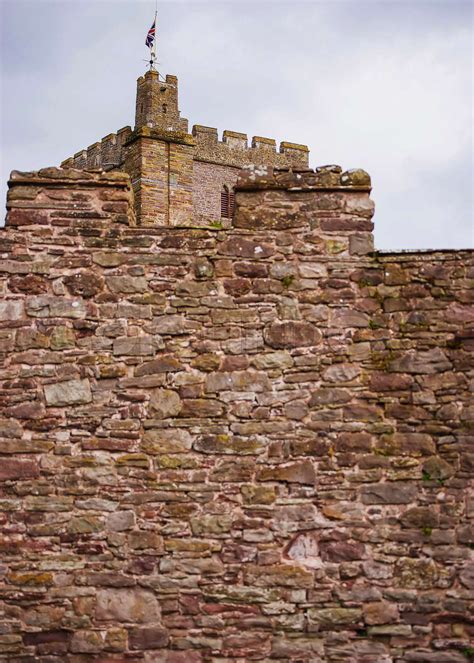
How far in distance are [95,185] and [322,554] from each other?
341cm

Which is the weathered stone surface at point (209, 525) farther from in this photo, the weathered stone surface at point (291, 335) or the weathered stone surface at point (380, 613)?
the weathered stone surface at point (291, 335)

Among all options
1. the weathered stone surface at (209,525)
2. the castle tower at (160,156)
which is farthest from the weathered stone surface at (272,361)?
the castle tower at (160,156)

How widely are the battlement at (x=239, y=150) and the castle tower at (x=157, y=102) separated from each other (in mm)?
4573

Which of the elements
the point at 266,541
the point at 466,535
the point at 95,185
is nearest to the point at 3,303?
the point at 95,185

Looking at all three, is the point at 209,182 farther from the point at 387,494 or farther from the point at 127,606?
the point at 127,606

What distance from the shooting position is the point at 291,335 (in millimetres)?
6559

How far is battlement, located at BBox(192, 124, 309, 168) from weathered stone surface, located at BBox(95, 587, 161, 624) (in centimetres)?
3376

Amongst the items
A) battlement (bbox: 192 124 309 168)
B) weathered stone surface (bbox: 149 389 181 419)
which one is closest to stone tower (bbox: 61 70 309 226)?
battlement (bbox: 192 124 309 168)

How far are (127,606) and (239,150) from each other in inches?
1412

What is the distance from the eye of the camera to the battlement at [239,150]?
39.2 m

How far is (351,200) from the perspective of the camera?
677 centimetres

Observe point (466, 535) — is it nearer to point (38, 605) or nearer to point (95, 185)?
point (38, 605)

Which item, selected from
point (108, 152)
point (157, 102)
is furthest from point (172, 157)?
point (108, 152)

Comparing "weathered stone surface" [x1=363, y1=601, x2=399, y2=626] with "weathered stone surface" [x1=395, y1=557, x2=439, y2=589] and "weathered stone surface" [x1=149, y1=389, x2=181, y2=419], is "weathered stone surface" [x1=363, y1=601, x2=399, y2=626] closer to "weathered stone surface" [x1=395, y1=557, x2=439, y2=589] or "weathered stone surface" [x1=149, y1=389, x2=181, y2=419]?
"weathered stone surface" [x1=395, y1=557, x2=439, y2=589]
